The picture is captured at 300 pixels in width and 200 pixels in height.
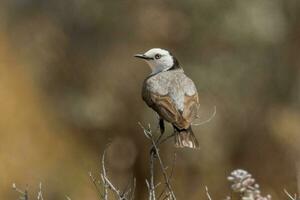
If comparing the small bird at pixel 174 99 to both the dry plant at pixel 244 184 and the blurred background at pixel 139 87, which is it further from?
the blurred background at pixel 139 87

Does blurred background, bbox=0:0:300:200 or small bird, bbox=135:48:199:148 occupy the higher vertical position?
small bird, bbox=135:48:199:148

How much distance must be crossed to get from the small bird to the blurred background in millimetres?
7984

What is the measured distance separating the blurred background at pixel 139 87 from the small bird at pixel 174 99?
26.2 ft

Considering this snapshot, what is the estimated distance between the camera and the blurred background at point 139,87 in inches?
632

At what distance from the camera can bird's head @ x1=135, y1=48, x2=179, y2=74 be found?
7.95m

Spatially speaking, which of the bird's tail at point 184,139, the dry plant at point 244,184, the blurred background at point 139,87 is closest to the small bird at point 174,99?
the bird's tail at point 184,139

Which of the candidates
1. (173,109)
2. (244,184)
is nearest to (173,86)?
(173,109)

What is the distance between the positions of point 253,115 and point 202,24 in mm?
1751

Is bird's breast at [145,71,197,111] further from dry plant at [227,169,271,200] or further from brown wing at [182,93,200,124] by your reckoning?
dry plant at [227,169,271,200]

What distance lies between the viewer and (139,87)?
Answer: 17.3m

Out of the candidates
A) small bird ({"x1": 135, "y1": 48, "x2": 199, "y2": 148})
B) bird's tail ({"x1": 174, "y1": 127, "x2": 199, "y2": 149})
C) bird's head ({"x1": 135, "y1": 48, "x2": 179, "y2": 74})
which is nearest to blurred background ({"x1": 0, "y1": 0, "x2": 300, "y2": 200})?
bird's head ({"x1": 135, "y1": 48, "x2": 179, "y2": 74})

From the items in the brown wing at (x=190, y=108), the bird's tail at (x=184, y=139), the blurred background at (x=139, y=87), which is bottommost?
the blurred background at (x=139, y=87)

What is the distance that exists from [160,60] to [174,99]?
75 cm

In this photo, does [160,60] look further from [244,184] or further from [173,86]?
[244,184]
